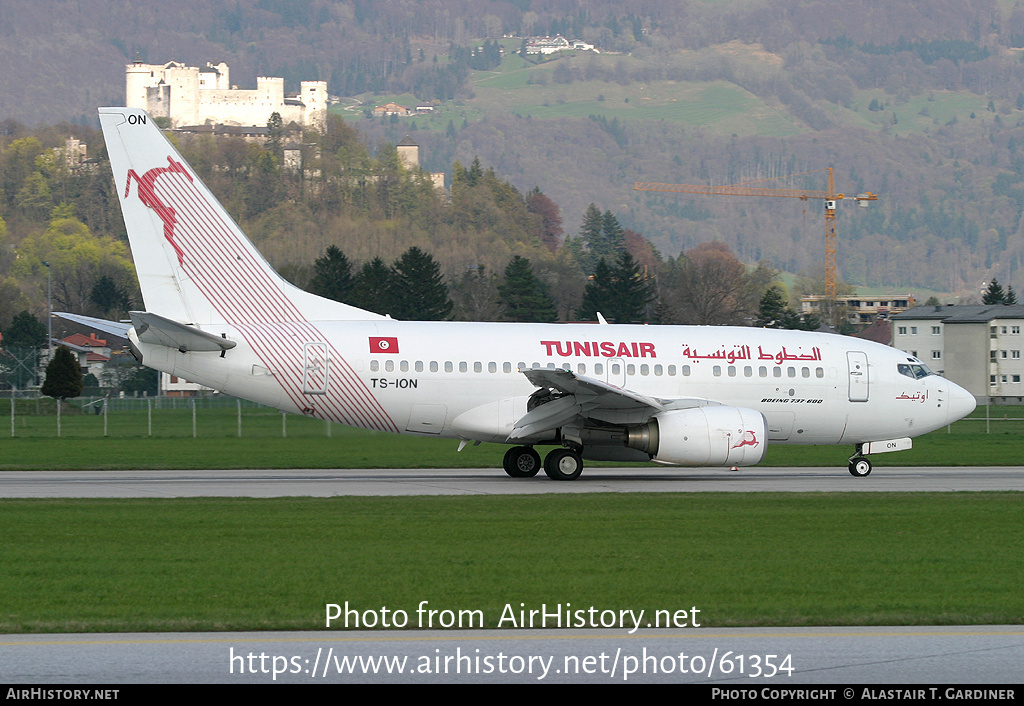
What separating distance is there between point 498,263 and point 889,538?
549 feet

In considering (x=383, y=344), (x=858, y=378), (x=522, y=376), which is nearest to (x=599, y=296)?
(x=858, y=378)

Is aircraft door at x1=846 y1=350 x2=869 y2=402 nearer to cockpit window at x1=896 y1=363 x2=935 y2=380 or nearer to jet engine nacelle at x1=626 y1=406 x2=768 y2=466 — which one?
cockpit window at x1=896 y1=363 x2=935 y2=380

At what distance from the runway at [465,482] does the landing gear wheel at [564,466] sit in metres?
0.19

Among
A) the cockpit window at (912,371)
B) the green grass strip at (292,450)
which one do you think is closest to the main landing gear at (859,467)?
the cockpit window at (912,371)

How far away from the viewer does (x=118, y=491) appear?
86.8 ft

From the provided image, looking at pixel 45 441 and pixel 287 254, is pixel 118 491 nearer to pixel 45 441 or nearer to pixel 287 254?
pixel 45 441

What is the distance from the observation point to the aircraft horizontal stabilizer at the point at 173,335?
1095 inches

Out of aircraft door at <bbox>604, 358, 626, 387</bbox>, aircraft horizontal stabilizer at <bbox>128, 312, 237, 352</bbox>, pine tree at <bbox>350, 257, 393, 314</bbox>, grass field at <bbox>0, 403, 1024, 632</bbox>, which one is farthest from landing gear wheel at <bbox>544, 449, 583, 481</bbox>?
pine tree at <bbox>350, 257, 393, 314</bbox>

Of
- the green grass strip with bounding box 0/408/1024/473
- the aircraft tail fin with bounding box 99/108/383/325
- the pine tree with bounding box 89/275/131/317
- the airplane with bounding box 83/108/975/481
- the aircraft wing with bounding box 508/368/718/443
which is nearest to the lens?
the aircraft wing with bounding box 508/368/718/443

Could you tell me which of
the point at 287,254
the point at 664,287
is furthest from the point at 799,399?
the point at 287,254

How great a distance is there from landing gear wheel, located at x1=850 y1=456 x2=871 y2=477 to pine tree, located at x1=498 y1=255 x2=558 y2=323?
196 ft

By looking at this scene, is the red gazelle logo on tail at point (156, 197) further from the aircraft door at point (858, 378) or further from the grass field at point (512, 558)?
the aircraft door at point (858, 378)

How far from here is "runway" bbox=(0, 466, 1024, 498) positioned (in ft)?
87.3

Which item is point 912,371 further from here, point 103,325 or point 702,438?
point 103,325
